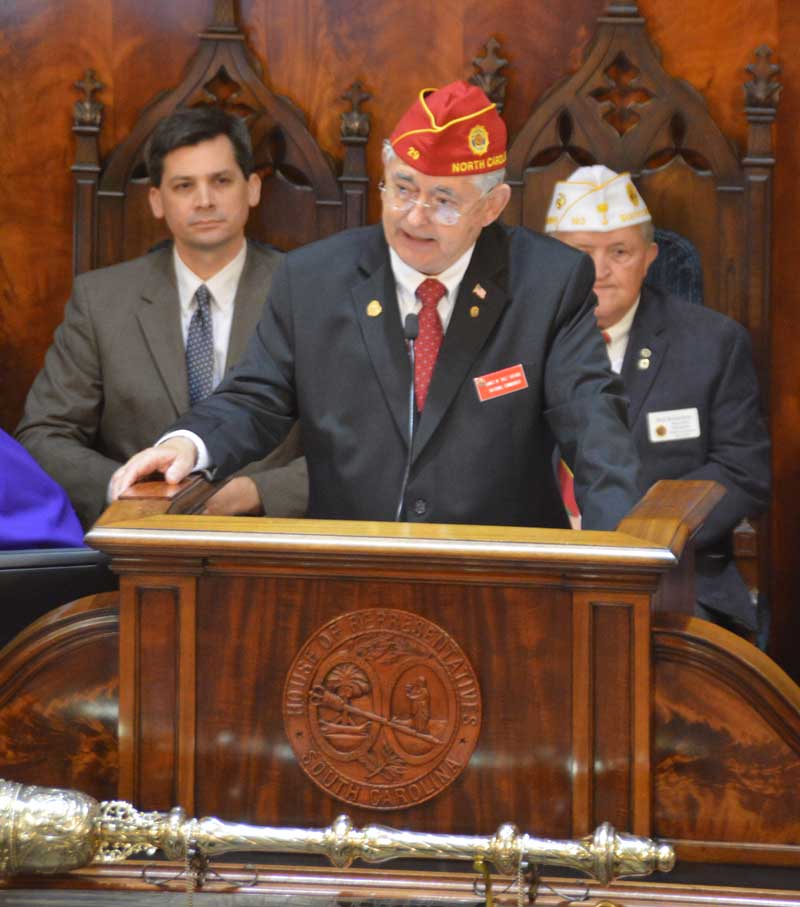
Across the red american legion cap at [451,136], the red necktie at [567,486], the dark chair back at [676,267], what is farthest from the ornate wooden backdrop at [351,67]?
the red american legion cap at [451,136]

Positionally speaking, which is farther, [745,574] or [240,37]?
[240,37]

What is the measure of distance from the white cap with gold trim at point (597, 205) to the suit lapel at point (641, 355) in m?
0.22

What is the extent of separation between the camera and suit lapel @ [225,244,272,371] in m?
4.01

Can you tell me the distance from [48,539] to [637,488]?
3.53 feet

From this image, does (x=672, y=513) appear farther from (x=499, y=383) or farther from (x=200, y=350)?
(x=200, y=350)

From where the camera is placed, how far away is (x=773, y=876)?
2.26 m

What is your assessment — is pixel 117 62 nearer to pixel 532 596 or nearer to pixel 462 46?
pixel 462 46

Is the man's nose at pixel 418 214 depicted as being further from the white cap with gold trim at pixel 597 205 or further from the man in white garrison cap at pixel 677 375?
the white cap with gold trim at pixel 597 205

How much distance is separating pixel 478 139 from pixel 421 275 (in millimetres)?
258

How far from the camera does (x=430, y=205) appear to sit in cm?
295

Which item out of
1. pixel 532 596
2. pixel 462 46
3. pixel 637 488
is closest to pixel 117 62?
pixel 462 46

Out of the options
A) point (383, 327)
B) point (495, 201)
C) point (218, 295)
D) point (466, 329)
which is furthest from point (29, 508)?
point (218, 295)

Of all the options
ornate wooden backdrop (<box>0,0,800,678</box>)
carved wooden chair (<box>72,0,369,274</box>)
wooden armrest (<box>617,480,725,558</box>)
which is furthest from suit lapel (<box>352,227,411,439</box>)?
ornate wooden backdrop (<box>0,0,800,678</box>)

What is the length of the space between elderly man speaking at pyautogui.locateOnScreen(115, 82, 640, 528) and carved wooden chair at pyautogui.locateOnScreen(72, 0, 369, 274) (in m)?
1.34
